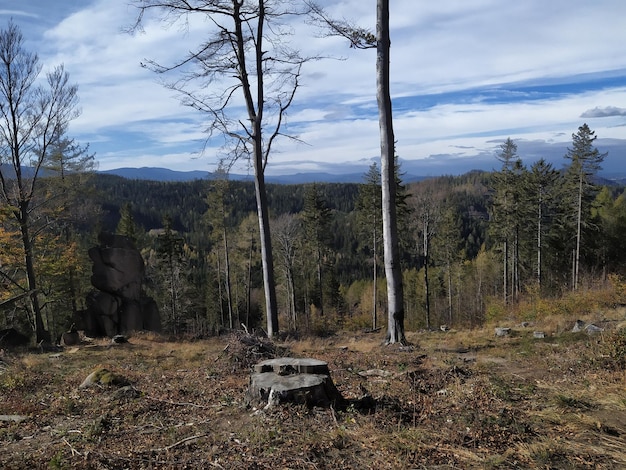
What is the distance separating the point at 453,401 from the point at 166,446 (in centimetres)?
373

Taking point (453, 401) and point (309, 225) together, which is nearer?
point (453, 401)

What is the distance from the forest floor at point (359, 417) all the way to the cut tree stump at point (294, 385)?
15 centimetres

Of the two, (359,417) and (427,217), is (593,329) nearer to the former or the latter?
(359,417)

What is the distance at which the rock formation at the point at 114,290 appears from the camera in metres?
22.4

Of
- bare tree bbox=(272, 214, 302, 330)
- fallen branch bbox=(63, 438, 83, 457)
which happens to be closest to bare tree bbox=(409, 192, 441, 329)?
bare tree bbox=(272, 214, 302, 330)

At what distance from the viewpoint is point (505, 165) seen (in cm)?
3388

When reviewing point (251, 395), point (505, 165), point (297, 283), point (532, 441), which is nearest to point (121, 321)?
point (251, 395)

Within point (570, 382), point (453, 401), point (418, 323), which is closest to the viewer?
point (453, 401)

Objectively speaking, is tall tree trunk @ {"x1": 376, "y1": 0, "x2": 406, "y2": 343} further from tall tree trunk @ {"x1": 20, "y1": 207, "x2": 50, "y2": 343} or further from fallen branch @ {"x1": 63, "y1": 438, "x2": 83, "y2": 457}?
tall tree trunk @ {"x1": 20, "y1": 207, "x2": 50, "y2": 343}

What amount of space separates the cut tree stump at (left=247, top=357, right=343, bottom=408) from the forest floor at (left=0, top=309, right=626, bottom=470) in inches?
6.0

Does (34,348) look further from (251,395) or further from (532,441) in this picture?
(532,441)

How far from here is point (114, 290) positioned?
2327 centimetres

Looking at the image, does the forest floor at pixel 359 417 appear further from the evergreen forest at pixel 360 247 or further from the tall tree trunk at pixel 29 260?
the evergreen forest at pixel 360 247

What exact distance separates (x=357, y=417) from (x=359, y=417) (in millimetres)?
26
